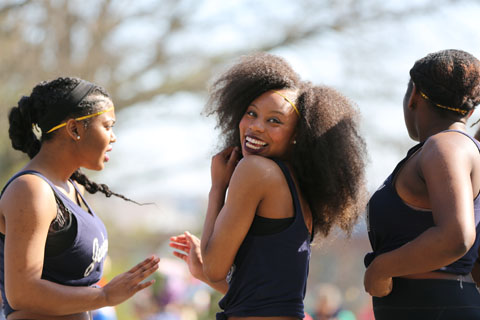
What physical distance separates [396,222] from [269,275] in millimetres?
617

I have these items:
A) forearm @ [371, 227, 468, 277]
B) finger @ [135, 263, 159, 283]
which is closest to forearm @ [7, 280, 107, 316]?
finger @ [135, 263, 159, 283]

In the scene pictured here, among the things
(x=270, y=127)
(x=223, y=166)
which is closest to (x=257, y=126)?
(x=270, y=127)

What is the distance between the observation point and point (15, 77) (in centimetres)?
1134

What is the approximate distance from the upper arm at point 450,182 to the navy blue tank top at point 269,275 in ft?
2.05

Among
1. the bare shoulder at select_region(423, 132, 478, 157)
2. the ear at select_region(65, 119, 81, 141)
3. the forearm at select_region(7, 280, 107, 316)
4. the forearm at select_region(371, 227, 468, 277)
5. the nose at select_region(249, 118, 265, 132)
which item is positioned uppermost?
the ear at select_region(65, 119, 81, 141)

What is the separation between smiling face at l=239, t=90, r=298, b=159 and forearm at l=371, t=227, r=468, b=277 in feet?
2.51

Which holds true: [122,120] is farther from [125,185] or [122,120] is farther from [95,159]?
[95,159]

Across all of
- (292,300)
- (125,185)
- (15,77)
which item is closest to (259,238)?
(292,300)

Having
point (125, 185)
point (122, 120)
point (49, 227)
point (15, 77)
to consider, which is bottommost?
point (125, 185)

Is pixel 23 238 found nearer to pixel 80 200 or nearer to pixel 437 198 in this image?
pixel 80 200

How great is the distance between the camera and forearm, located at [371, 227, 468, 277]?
8.53 ft

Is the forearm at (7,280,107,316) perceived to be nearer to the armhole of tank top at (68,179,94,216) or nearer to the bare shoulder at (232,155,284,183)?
the armhole of tank top at (68,179,94,216)

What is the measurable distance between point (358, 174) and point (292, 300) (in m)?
0.76

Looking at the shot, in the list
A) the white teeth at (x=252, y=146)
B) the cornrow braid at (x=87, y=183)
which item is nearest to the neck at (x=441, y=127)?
the white teeth at (x=252, y=146)
